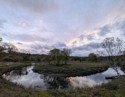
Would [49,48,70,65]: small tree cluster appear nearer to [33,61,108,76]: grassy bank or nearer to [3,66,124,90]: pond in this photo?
[33,61,108,76]: grassy bank

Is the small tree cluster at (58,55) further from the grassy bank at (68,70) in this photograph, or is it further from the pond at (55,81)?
the pond at (55,81)

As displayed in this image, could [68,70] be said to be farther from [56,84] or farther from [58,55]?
[56,84]

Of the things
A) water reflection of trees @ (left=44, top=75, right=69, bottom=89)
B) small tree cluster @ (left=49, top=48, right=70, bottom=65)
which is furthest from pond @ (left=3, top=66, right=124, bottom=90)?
small tree cluster @ (left=49, top=48, right=70, bottom=65)

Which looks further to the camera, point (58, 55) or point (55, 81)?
point (58, 55)

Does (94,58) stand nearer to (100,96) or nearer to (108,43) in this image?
(108,43)

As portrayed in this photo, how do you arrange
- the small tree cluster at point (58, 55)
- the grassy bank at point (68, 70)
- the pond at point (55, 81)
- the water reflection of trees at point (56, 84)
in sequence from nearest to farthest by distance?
the water reflection of trees at point (56, 84)
the pond at point (55, 81)
the grassy bank at point (68, 70)
the small tree cluster at point (58, 55)

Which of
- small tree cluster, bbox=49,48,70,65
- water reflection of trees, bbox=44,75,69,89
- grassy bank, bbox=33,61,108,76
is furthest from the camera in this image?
small tree cluster, bbox=49,48,70,65

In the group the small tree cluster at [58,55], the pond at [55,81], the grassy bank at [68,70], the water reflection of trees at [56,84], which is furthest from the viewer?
the small tree cluster at [58,55]

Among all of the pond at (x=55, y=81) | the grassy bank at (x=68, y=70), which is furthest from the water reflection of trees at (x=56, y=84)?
the grassy bank at (x=68, y=70)

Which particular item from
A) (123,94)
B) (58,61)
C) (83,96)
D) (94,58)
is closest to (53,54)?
(58,61)

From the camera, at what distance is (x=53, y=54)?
10200cm

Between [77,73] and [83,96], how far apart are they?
4949 centimetres

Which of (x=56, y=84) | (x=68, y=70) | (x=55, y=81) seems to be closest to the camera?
(x=56, y=84)

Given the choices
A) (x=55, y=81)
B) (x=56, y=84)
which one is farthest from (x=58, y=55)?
(x=56, y=84)
